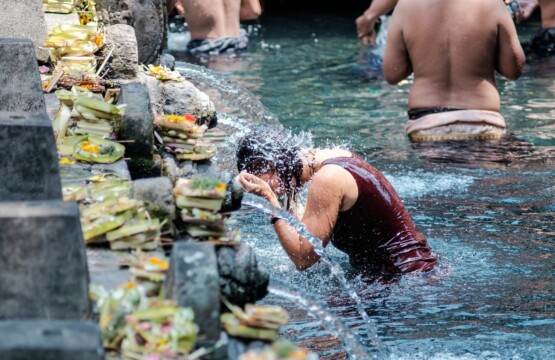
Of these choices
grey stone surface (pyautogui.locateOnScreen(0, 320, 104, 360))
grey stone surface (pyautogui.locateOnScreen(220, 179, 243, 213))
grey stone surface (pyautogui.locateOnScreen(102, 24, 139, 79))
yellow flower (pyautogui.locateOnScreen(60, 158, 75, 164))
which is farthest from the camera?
grey stone surface (pyautogui.locateOnScreen(102, 24, 139, 79))

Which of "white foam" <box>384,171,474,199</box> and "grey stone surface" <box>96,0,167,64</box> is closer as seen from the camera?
"grey stone surface" <box>96,0,167,64</box>

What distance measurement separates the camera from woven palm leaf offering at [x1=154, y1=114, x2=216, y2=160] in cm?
503

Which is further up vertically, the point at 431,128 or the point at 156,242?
the point at 156,242

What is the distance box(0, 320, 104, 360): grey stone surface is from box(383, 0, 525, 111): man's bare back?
20.0 feet

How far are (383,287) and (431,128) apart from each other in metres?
3.46

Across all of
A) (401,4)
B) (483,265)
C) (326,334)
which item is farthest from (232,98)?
(326,334)

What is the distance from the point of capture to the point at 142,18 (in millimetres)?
6793

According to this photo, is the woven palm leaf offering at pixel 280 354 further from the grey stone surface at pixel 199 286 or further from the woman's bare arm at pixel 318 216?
the woman's bare arm at pixel 318 216

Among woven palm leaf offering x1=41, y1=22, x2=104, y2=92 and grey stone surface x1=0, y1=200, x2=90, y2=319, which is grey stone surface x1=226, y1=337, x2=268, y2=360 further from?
woven palm leaf offering x1=41, y1=22, x2=104, y2=92

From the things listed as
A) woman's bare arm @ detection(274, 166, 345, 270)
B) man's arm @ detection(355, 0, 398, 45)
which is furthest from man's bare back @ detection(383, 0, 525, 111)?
woman's bare arm @ detection(274, 166, 345, 270)

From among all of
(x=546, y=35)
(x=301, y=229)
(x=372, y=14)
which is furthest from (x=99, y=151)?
(x=546, y=35)

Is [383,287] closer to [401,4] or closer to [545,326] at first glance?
[545,326]

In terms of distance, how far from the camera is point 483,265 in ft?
19.2

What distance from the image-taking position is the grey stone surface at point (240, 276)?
3377 millimetres
